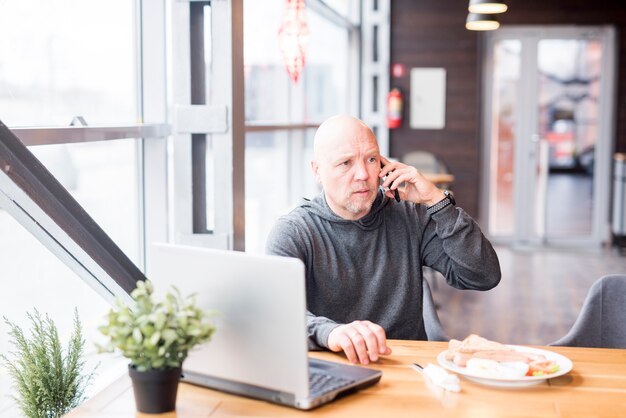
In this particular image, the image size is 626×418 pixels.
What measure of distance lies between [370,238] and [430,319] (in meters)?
0.45

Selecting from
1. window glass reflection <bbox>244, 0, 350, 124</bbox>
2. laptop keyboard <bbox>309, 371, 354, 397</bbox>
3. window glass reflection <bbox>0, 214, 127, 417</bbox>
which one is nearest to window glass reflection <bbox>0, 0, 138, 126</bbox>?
window glass reflection <bbox>0, 214, 127, 417</bbox>

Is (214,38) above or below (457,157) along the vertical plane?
above

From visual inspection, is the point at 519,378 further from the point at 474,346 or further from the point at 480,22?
the point at 480,22

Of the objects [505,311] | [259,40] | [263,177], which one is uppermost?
[259,40]

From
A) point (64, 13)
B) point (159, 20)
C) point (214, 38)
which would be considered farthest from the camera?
point (159, 20)

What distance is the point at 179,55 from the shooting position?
317cm

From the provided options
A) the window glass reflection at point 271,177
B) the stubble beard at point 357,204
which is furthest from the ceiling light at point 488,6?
the stubble beard at point 357,204

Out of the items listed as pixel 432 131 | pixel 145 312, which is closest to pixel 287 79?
pixel 432 131

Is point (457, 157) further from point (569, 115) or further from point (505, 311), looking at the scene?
point (505, 311)

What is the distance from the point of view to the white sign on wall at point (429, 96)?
989 cm

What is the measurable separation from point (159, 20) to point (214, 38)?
34 centimetres

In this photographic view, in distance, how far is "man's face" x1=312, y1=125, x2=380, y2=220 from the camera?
2531mm

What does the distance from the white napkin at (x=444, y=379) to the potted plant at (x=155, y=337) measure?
547 mm

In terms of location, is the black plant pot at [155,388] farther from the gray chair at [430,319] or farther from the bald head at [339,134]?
the gray chair at [430,319]
